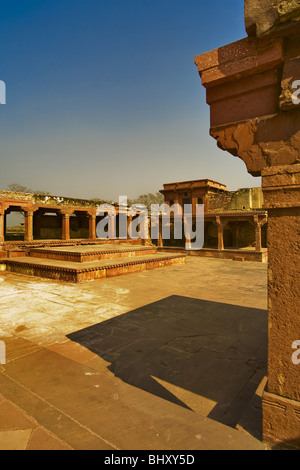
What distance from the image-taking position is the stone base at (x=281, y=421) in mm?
1759

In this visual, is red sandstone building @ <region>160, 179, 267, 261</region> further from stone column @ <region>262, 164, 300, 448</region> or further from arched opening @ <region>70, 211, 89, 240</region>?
stone column @ <region>262, 164, 300, 448</region>

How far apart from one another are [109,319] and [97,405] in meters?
2.49

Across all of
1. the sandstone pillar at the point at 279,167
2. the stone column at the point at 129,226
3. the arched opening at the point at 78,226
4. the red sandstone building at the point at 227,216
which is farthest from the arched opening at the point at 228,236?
the sandstone pillar at the point at 279,167

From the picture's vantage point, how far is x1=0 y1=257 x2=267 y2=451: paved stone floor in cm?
192

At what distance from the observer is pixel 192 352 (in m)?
3.46

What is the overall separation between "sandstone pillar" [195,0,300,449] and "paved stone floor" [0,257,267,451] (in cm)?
35

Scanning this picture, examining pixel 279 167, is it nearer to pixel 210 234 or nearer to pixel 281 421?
pixel 281 421

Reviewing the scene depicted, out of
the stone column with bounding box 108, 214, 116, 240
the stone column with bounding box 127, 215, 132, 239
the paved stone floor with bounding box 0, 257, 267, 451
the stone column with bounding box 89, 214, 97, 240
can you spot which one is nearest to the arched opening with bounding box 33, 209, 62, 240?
the stone column with bounding box 89, 214, 97, 240

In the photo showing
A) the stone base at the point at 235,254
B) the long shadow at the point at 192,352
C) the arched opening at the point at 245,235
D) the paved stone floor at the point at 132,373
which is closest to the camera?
the paved stone floor at the point at 132,373

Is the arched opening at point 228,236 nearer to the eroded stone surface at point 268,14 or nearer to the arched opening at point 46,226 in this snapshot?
the arched opening at point 46,226

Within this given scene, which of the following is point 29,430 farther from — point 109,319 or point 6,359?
point 109,319

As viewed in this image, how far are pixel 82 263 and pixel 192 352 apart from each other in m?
7.18
